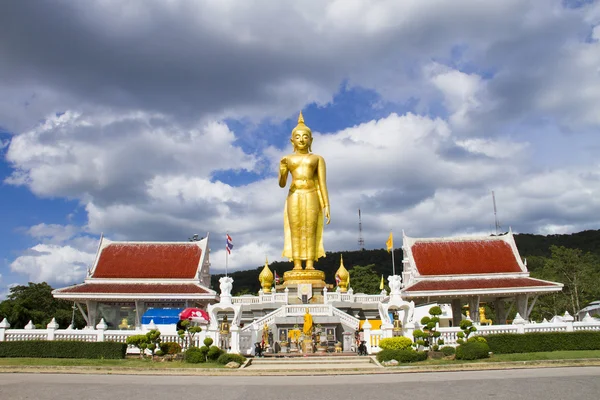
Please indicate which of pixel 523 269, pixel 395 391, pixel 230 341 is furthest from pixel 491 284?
pixel 395 391

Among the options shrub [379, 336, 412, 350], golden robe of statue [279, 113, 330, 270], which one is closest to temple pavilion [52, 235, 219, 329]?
golden robe of statue [279, 113, 330, 270]

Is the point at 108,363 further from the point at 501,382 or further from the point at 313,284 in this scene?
the point at 313,284

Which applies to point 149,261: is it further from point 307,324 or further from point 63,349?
point 307,324

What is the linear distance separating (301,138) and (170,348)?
20.8 metres

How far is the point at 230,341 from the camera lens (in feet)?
74.2

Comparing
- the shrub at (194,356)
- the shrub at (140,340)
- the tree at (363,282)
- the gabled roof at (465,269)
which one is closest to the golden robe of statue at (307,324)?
the shrub at (194,356)

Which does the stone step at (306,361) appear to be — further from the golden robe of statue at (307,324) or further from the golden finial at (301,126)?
the golden finial at (301,126)

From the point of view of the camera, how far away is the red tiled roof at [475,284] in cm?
3403

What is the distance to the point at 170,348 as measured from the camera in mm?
21938

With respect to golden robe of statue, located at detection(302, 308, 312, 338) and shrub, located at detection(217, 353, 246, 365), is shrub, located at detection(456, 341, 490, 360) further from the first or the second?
shrub, located at detection(217, 353, 246, 365)

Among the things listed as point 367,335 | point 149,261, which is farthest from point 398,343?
point 149,261

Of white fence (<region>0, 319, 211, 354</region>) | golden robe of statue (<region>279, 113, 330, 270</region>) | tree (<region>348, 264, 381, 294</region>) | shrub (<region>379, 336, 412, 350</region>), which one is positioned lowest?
shrub (<region>379, 336, 412, 350</region>)

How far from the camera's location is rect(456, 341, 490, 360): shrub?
1905 centimetres

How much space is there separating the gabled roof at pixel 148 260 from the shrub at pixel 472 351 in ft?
70.9
